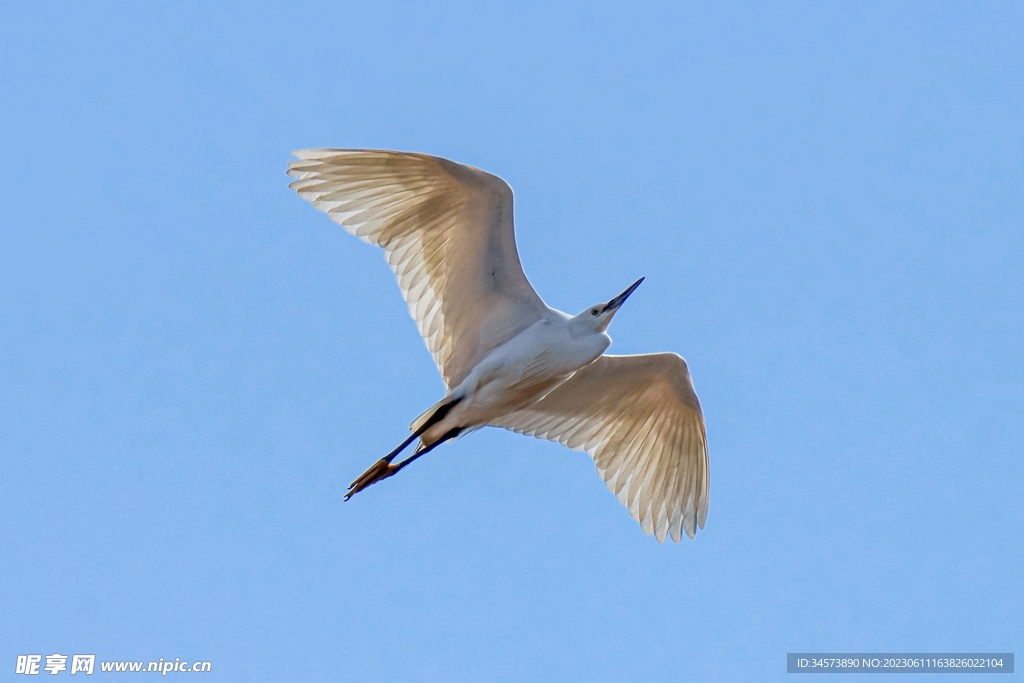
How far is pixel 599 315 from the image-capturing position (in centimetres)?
1330

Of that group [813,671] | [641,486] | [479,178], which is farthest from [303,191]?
[813,671]

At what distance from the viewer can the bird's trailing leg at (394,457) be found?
13.6 m

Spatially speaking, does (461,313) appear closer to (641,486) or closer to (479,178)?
(479,178)

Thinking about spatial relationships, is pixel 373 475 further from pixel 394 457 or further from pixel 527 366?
pixel 527 366

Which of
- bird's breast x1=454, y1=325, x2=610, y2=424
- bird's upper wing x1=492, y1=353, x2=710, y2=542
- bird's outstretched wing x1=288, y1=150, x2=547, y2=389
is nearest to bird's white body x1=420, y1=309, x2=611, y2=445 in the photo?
bird's breast x1=454, y1=325, x2=610, y2=424

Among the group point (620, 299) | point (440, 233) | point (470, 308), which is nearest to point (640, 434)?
point (620, 299)

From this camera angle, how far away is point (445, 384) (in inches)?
548

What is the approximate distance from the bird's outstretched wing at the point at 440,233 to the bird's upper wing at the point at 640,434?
1317 millimetres

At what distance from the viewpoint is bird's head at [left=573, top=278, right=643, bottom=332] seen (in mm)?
13250

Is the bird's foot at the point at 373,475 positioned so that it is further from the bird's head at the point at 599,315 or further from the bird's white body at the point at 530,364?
the bird's head at the point at 599,315

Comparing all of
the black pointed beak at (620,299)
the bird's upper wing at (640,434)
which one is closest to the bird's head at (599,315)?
the black pointed beak at (620,299)

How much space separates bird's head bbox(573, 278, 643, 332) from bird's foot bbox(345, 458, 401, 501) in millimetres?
2589

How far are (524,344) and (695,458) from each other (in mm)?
2812

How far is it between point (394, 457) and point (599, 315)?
2.71 metres
